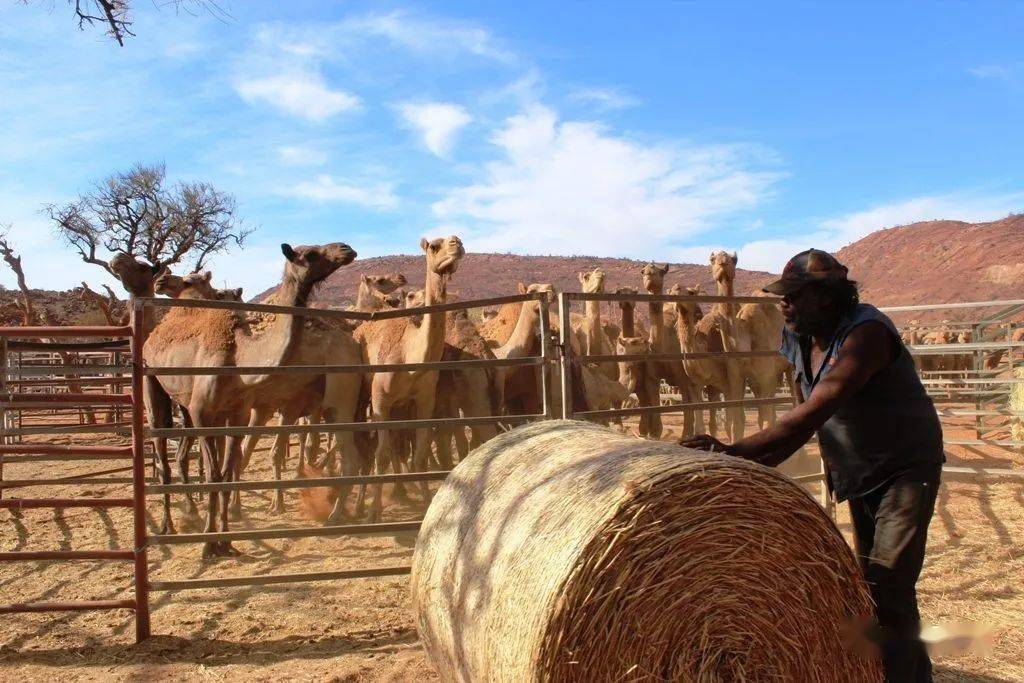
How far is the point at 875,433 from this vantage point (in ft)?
9.41

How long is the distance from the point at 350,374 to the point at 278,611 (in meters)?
3.24

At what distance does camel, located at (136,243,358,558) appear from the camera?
6.77 meters

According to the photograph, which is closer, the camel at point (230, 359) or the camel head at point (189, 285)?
the camel at point (230, 359)

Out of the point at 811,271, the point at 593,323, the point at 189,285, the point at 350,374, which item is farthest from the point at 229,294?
the point at 811,271

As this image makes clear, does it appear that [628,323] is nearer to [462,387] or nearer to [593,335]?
[593,335]

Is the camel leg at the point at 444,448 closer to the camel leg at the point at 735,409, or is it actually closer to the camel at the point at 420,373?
the camel at the point at 420,373

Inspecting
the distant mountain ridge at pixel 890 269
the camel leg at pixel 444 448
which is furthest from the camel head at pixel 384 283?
the distant mountain ridge at pixel 890 269

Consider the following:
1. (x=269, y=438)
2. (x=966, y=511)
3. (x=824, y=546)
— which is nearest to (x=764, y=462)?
(x=824, y=546)

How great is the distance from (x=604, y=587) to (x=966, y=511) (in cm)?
690

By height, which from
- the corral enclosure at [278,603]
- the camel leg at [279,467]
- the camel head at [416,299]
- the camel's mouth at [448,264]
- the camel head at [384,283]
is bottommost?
the corral enclosure at [278,603]

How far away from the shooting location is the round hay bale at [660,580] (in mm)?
2375

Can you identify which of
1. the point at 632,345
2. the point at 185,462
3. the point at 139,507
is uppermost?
the point at 632,345

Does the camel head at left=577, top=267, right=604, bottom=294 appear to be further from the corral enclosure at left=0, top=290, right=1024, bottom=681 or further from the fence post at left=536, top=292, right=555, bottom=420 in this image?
the fence post at left=536, top=292, right=555, bottom=420

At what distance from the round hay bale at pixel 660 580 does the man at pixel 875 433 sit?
200 mm
